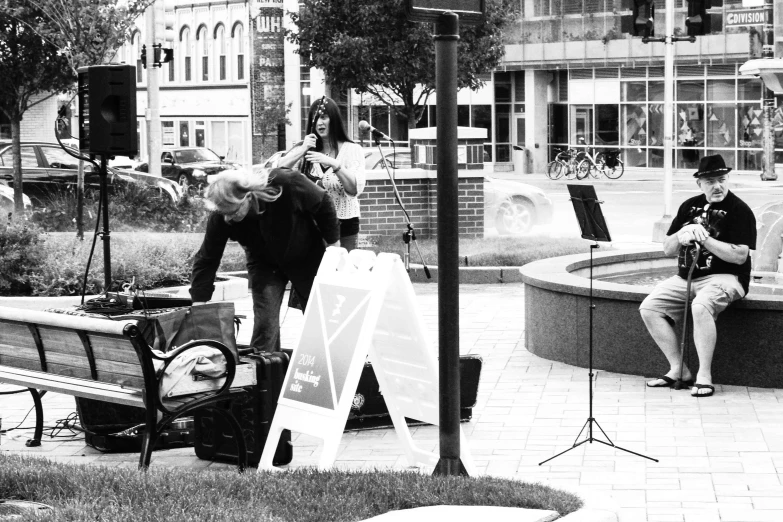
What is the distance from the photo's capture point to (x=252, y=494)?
18.9 ft

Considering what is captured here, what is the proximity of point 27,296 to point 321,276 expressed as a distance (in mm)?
6694

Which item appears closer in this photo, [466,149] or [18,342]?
[18,342]

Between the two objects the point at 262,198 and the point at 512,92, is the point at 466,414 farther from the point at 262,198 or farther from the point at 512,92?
the point at 512,92

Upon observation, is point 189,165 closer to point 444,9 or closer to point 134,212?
point 134,212

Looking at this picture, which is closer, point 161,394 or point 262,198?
point 161,394

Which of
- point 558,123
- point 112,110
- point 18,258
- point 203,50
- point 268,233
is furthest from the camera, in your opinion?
point 203,50

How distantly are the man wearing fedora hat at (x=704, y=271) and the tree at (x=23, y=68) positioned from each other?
15236mm

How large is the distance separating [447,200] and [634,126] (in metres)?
37.5

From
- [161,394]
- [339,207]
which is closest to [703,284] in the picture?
[339,207]

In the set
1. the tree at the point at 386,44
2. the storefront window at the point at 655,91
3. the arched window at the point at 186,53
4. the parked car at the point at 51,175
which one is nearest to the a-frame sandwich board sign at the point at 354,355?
the parked car at the point at 51,175

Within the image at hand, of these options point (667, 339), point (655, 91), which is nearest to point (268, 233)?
point (667, 339)

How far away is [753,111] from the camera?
3856cm

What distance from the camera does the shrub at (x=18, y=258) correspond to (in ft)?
42.2

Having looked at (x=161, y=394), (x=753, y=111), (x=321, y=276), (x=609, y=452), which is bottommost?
(x=609, y=452)
